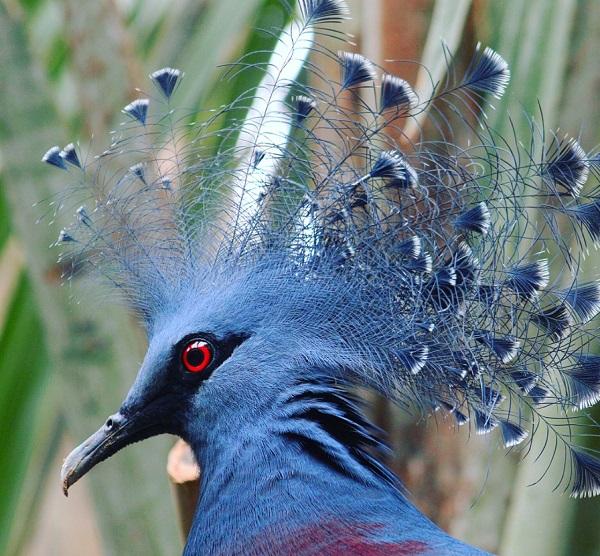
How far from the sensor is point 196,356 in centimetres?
156

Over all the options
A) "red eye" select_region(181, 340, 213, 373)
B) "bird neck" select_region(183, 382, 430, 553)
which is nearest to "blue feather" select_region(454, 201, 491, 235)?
"bird neck" select_region(183, 382, 430, 553)

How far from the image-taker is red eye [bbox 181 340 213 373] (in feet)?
5.09

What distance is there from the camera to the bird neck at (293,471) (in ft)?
4.71

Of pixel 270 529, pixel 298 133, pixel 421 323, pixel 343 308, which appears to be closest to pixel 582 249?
pixel 421 323

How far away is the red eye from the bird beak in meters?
0.10

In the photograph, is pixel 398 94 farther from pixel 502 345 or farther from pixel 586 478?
pixel 586 478

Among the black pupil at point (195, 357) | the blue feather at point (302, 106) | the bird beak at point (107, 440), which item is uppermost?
the blue feather at point (302, 106)

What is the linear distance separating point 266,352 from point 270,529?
0.29 meters

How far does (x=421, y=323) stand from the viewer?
4.79 ft

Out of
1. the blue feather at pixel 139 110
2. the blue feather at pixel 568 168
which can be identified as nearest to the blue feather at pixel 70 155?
the blue feather at pixel 139 110

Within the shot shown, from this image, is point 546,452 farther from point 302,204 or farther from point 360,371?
point 302,204

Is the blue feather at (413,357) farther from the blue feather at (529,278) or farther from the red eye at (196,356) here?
the red eye at (196,356)

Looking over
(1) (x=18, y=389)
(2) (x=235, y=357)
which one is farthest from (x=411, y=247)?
(1) (x=18, y=389)

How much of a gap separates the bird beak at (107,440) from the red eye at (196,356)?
0.33 ft
